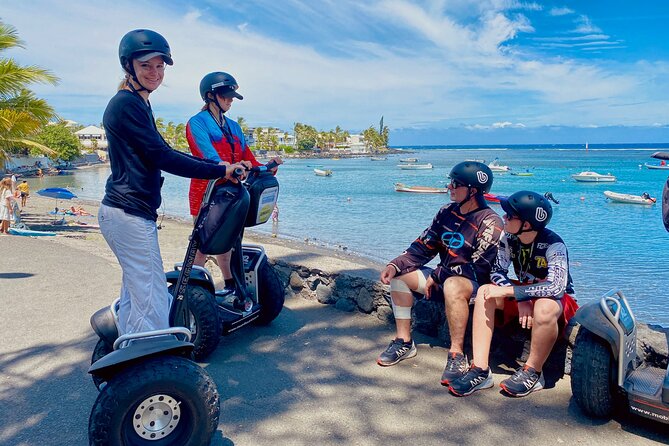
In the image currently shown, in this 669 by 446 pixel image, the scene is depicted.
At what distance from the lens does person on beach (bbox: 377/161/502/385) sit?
391 cm

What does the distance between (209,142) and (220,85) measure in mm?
471

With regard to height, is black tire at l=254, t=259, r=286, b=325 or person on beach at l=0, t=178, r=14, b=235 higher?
black tire at l=254, t=259, r=286, b=325

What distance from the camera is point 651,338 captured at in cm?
352

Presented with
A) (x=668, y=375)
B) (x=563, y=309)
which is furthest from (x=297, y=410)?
(x=668, y=375)

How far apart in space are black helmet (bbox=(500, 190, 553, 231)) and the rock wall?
77 centimetres

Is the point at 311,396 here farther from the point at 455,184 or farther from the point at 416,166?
the point at 416,166

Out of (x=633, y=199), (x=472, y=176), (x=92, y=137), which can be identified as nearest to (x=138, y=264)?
(x=472, y=176)

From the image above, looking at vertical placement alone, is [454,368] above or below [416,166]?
above

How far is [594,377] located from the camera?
3.10 m

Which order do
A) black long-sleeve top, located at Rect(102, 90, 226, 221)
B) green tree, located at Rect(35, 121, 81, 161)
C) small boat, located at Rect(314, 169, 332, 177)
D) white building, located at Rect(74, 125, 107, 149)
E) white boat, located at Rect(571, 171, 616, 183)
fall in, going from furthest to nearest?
white building, located at Rect(74, 125, 107, 149) → green tree, located at Rect(35, 121, 81, 161) → small boat, located at Rect(314, 169, 332, 177) → white boat, located at Rect(571, 171, 616, 183) → black long-sleeve top, located at Rect(102, 90, 226, 221)

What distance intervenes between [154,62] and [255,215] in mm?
1508

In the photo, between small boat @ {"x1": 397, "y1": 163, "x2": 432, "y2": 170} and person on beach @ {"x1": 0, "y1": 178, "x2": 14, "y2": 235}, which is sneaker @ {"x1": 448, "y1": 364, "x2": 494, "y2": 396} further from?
small boat @ {"x1": 397, "y1": 163, "x2": 432, "y2": 170}

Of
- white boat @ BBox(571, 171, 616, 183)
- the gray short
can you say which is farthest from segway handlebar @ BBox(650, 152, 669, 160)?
white boat @ BBox(571, 171, 616, 183)

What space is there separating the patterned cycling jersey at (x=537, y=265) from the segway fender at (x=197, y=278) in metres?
2.19
